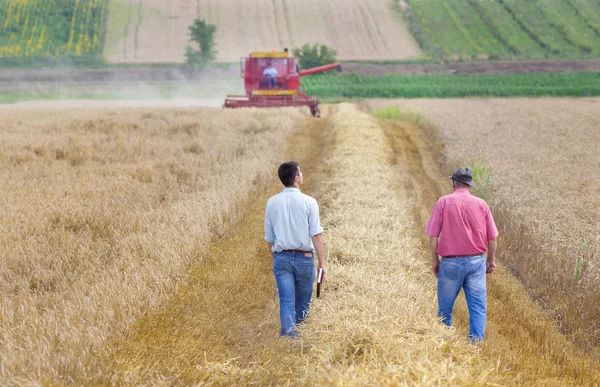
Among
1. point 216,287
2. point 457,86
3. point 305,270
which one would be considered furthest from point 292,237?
point 457,86

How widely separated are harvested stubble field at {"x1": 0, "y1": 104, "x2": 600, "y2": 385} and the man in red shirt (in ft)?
0.96

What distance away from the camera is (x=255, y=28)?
70.1m

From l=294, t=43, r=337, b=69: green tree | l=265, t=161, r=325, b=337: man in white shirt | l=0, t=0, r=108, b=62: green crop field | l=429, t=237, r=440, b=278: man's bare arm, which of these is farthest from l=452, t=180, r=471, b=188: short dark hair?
l=0, t=0, r=108, b=62: green crop field

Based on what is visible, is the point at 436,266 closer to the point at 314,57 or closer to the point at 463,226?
the point at 463,226

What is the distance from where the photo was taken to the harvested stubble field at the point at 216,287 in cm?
447

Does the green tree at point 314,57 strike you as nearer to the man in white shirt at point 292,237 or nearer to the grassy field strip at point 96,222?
the grassy field strip at point 96,222

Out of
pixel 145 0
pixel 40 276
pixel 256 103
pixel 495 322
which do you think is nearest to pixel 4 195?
pixel 40 276

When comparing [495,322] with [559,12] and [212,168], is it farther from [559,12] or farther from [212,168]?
[559,12]

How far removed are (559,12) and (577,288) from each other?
77336 mm

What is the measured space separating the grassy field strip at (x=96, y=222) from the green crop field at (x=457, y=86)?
87.2ft

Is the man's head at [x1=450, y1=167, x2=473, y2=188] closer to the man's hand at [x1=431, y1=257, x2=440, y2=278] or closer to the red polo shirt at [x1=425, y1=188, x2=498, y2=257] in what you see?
the red polo shirt at [x1=425, y1=188, x2=498, y2=257]

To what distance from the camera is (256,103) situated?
1000 inches

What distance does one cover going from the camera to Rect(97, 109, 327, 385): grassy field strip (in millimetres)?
4539

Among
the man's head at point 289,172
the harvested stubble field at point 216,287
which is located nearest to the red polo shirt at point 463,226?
the harvested stubble field at point 216,287
